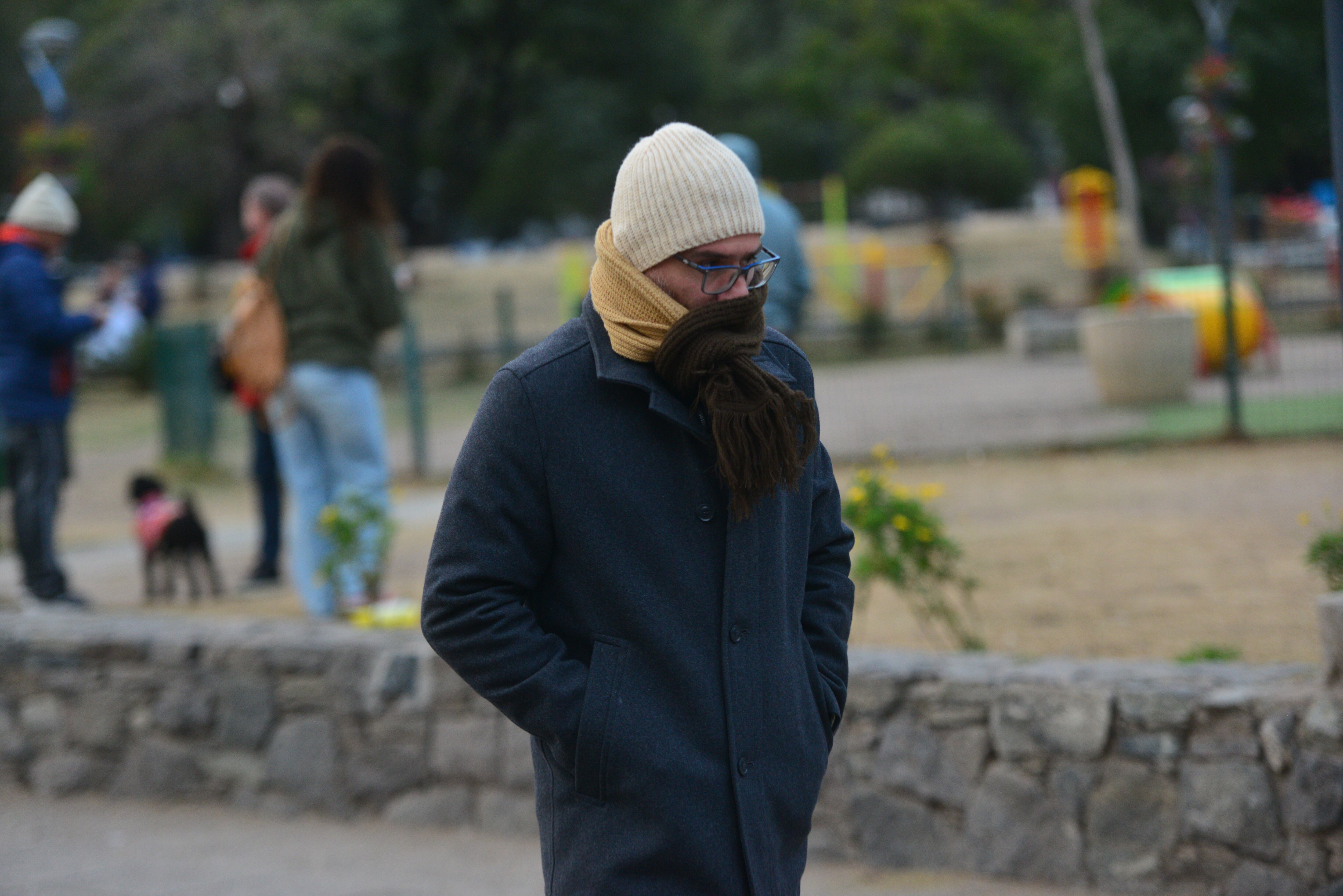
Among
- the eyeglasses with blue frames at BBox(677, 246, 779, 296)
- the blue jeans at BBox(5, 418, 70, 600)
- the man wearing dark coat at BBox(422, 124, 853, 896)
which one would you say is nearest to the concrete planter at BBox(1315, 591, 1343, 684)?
the man wearing dark coat at BBox(422, 124, 853, 896)

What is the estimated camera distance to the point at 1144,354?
38.5 feet

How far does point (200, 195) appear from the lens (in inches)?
1355

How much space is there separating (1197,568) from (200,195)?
1260 inches

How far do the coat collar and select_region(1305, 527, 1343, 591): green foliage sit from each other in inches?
84.9

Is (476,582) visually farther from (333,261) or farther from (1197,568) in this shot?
(1197,568)

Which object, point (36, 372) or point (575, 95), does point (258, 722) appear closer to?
point (36, 372)

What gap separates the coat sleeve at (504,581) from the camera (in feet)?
6.64

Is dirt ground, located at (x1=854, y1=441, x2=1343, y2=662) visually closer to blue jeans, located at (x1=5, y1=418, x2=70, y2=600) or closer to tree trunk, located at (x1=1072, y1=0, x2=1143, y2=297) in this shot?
blue jeans, located at (x1=5, y1=418, x2=70, y2=600)

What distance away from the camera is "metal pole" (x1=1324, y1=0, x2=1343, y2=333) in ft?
11.2

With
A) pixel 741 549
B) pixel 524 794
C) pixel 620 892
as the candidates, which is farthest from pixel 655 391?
pixel 524 794

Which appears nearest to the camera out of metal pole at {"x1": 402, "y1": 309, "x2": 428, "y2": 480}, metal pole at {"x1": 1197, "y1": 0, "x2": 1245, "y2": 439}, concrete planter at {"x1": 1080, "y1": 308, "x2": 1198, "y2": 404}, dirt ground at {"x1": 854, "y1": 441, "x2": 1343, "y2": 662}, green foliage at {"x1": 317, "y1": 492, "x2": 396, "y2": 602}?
dirt ground at {"x1": 854, "y1": 441, "x2": 1343, "y2": 662}

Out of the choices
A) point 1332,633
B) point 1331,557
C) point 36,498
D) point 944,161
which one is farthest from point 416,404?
point 944,161

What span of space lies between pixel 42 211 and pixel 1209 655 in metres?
4.93

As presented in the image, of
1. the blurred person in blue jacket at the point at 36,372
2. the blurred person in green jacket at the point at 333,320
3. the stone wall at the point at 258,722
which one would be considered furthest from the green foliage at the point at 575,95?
the stone wall at the point at 258,722
